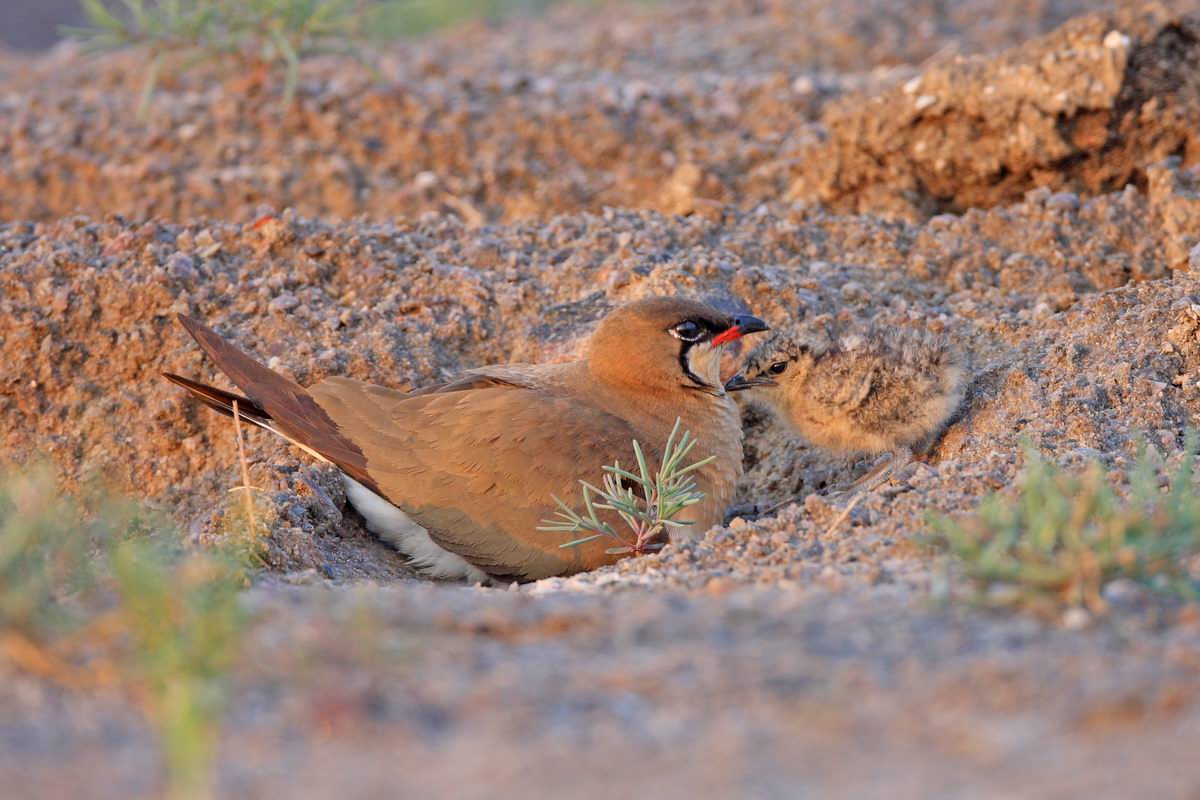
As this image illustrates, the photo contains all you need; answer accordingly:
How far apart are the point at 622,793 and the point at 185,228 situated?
13.8ft

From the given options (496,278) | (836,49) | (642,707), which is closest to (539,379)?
(496,278)

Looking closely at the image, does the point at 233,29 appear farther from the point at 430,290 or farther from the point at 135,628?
the point at 135,628

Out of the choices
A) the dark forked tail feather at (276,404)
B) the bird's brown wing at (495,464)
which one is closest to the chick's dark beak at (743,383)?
the bird's brown wing at (495,464)

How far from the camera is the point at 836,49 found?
342 inches

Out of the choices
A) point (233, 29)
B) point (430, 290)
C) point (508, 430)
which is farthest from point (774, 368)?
point (233, 29)

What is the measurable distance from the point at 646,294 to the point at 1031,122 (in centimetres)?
192

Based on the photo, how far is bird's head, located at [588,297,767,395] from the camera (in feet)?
15.4

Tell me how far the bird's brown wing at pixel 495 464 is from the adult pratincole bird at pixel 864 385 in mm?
677

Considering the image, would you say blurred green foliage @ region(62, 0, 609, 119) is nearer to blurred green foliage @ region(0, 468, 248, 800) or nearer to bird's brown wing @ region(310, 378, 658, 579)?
bird's brown wing @ region(310, 378, 658, 579)

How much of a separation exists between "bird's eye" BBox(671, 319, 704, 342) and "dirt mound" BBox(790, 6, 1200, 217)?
1679 mm

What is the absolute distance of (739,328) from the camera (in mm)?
4754

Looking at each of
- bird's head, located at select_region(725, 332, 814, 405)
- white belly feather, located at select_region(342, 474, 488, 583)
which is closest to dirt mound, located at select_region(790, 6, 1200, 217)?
bird's head, located at select_region(725, 332, 814, 405)

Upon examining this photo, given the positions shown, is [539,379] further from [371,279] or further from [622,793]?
[622,793]

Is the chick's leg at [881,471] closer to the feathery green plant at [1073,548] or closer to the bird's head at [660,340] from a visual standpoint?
the bird's head at [660,340]
